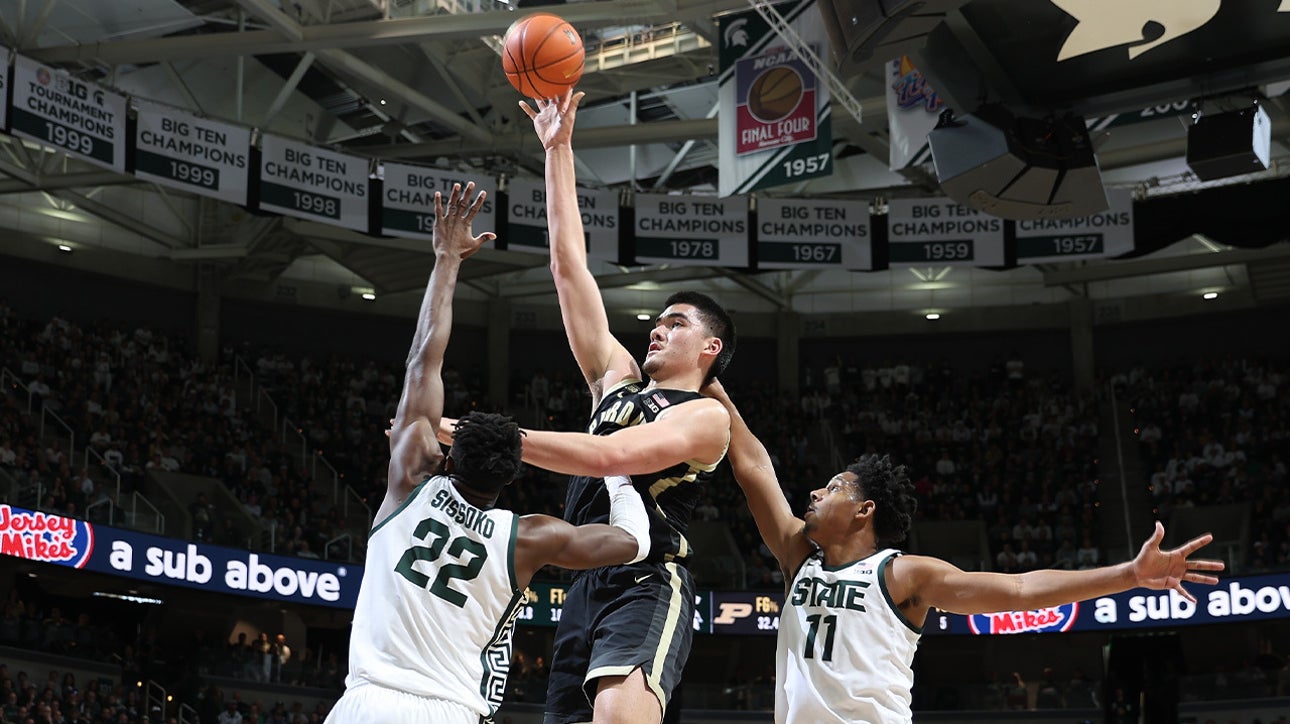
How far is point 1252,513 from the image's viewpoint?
90.8 ft

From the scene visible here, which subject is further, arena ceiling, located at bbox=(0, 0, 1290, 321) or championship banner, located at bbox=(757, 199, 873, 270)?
championship banner, located at bbox=(757, 199, 873, 270)

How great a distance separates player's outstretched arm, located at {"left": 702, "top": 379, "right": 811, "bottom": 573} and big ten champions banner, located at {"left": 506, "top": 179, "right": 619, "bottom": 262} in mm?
16685

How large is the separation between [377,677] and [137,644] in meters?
20.2

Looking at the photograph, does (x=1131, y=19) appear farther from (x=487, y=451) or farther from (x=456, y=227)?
(x=487, y=451)

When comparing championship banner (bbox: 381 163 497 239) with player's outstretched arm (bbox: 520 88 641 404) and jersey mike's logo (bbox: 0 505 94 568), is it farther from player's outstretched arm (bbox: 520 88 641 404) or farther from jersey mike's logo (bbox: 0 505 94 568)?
player's outstretched arm (bbox: 520 88 641 404)

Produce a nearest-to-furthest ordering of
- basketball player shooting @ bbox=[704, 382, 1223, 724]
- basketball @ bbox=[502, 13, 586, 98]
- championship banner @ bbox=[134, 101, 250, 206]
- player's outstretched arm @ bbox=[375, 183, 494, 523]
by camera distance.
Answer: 1. player's outstretched arm @ bbox=[375, 183, 494, 523]
2. basketball player shooting @ bbox=[704, 382, 1223, 724]
3. basketball @ bbox=[502, 13, 586, 98]
4. championship banner @ bbox=[134, 101, 250, 206]

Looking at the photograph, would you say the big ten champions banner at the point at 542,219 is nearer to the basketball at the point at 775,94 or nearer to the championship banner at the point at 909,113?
the basketball at the point at 775,94

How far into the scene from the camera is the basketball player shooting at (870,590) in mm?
5816

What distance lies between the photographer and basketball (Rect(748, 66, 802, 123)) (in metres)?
20.2

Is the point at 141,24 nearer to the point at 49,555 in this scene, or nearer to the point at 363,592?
the point at 49,555

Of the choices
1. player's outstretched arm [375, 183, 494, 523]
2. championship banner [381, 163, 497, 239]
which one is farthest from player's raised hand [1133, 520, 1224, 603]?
championship banner [381, 163, 497, 239]

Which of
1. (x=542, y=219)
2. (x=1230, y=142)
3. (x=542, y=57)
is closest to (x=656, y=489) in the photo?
(x=542, y=57)

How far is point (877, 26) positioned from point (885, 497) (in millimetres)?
4099

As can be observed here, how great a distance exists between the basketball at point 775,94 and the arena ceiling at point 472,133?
40.6 inches
